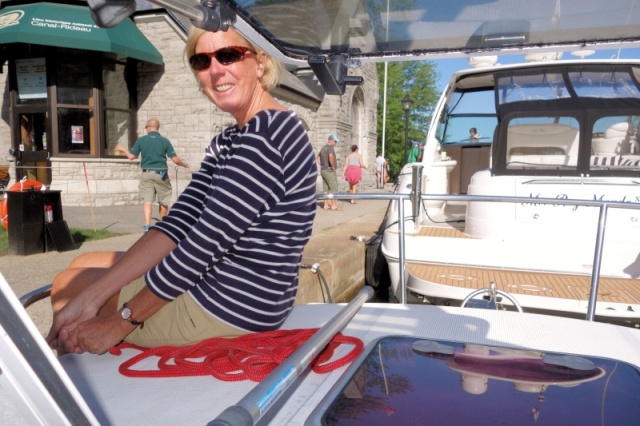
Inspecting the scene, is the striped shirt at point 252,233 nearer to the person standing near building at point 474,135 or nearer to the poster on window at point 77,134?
the person standing near building at point 474,135

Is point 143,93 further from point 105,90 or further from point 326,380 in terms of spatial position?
point 326,380

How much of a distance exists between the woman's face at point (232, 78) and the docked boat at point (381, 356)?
0.26 feet

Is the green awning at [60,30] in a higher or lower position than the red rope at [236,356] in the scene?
higher

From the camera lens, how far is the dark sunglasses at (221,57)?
185 cm

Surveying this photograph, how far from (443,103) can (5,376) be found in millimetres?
6301

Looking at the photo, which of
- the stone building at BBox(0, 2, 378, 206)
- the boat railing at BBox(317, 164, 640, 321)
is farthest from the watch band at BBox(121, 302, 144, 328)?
the stone building at BBox(0, 2, 378, 206)

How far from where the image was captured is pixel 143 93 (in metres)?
13.5

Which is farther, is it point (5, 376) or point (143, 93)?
point (143, 93)

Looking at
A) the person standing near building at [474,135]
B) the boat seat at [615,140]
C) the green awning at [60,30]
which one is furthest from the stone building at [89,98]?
the boat seat at [615,140]

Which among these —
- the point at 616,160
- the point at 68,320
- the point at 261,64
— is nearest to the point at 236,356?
the point at 68,320

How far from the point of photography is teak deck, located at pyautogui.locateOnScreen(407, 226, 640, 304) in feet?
11.9

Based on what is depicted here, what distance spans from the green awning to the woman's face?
10678 mm

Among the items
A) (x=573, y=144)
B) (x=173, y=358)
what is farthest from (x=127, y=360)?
(x=573, y=144)

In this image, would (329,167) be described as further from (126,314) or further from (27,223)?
(126,314)
